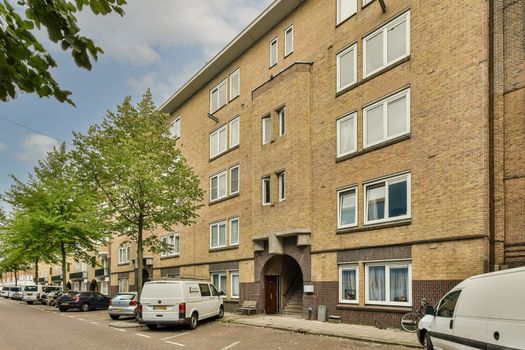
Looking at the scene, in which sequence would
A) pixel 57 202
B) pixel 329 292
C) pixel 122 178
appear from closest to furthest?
pixel 329 292
pixel 122 178
pixel 57 202

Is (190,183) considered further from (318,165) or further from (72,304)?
(72,304)

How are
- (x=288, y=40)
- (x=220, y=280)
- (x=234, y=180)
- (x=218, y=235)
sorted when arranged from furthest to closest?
(x=218, y=235)
(x=220, y=280)
(x=234, y=180)
(x=288, y=40)

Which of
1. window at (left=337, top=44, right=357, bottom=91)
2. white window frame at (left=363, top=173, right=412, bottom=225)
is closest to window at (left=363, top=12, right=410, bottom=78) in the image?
window at (left=337, top=44, right=357, bottom=91)

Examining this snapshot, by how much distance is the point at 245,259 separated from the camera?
1008 inches

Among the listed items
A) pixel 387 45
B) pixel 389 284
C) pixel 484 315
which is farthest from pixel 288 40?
pixel 484 315

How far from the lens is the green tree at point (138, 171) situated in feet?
75.6

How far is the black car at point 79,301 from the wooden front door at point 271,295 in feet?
46.4

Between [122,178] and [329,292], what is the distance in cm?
1078

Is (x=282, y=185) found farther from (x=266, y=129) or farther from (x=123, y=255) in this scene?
(x=123, y=255)

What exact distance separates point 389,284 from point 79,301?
21.7m

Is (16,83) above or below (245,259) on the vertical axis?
above

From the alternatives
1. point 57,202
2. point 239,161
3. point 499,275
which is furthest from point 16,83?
point 57,202

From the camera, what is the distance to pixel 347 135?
2005 cm

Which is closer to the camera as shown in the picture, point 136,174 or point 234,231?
point 136,174
